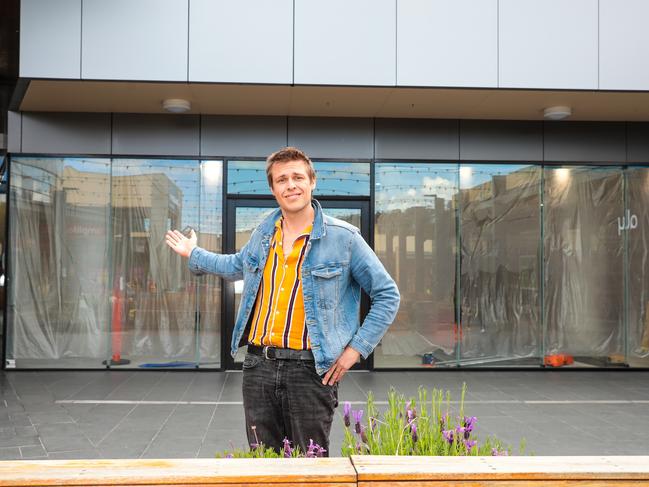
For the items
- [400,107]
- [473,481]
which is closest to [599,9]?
[400,107]

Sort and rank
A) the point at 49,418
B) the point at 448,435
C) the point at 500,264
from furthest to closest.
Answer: the point at 500,264 → the point at 49,418 → the point at 448,435

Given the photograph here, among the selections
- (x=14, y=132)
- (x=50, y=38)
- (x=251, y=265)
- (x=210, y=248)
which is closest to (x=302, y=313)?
(x=251, y=265)

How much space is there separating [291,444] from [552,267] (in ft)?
24.4

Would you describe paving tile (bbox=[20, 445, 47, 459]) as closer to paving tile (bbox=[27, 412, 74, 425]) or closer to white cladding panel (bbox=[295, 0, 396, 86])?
paving tile (bbox=[27, 412, 74, 425])

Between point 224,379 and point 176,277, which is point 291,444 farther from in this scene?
point 176,277

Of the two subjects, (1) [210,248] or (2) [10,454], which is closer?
(2) [10,454]

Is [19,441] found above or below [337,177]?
below

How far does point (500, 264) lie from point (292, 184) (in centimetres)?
705

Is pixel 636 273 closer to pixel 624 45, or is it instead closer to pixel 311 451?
pixel 624 45

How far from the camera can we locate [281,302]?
2688mm

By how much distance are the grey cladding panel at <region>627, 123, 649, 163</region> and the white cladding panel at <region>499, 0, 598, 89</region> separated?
2308mm

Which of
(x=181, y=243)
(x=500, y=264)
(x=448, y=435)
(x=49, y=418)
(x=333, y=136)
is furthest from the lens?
(x=500, y=264)

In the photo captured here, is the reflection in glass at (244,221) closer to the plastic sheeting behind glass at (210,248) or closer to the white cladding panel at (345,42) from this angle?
the plastic sheeting behind glass at (210,248)

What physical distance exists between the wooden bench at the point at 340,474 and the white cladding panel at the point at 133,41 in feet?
19.6
